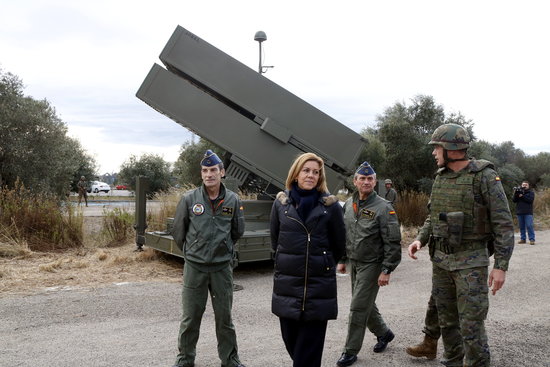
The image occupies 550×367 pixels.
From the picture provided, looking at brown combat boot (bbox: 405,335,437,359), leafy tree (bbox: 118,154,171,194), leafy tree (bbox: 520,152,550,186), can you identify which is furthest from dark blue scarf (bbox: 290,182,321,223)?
leafy tree (bbox: 520,152,550,186)

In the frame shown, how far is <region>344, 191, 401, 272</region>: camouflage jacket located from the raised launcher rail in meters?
3.43

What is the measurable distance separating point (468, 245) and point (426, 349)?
114 centimetres

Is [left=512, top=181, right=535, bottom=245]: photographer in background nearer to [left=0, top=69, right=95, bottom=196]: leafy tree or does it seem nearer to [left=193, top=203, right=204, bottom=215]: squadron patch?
[left=193, top=203, right=204, bottom=215]: squadron patch

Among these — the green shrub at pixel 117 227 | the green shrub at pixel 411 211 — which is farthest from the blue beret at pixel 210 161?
the green shrub at pixel 411 211

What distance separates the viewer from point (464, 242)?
3.64 m

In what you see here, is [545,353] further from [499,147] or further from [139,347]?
[499,147]

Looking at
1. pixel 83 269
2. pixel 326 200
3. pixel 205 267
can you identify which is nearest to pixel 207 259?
pixel 205 267

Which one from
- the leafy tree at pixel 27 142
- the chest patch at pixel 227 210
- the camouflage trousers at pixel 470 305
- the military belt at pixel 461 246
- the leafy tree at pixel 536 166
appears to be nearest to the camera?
the camouflage trousers at pixel 470 305

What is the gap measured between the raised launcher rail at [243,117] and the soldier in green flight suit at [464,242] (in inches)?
157

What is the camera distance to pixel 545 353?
4430mm

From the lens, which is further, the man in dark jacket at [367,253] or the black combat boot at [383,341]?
the black combat boot at [383,341]

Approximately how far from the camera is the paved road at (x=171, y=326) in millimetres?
4195

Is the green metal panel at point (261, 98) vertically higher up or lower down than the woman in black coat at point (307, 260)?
higher up

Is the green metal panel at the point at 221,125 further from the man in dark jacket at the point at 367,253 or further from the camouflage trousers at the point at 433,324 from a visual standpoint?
the camouflage trousers at the point at 433,324
